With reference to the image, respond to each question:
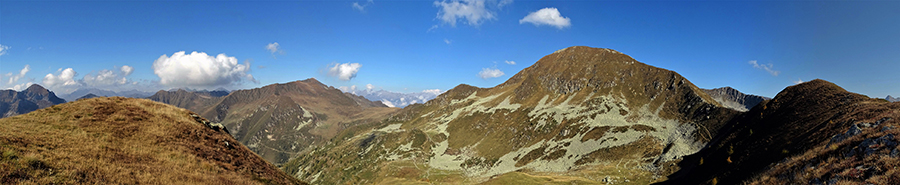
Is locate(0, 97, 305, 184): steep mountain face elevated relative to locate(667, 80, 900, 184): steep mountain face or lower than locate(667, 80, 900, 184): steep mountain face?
lower

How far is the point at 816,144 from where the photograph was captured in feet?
117

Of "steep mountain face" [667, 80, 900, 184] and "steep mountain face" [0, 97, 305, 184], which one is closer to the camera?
"steep mountain face" [0, 97, 305, 184]

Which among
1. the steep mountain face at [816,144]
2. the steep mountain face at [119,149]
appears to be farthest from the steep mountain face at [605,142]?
the steep mountain face at [119,149]

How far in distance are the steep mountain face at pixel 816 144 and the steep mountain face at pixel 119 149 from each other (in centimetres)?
4579

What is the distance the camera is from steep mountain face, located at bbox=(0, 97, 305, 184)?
62.8ft

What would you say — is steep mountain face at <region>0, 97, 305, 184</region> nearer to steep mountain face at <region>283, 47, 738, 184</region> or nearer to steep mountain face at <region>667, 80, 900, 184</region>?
steep mountain face at <region>667, 80, 900, 184</region>

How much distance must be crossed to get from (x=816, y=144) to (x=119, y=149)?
228 ft

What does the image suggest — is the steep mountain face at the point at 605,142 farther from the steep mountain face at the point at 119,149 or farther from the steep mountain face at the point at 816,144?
the steep mountain face at the point at 119,149

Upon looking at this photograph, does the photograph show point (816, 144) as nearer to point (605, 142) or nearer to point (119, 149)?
point (119, 149)

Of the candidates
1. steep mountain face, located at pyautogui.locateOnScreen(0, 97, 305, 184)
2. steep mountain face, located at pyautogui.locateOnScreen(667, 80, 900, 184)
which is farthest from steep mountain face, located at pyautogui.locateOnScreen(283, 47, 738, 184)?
steep mountain face, located at pyautogui.locateOnScreen(0, 97, 305, 184)

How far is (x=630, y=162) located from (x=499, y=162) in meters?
73.4

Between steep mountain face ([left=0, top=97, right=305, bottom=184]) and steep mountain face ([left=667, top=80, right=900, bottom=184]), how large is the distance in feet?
150

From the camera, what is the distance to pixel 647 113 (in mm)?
156125

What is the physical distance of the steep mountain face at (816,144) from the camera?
75.7 ft
